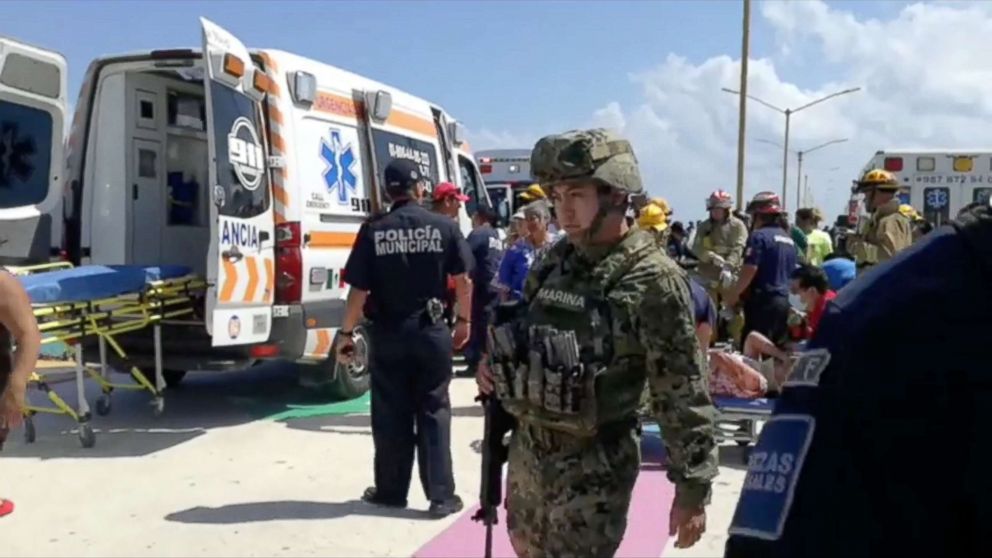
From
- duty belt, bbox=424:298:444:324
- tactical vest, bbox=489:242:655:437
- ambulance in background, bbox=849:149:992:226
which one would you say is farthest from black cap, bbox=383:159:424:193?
ambulance in background, bbox=849:149:992:226

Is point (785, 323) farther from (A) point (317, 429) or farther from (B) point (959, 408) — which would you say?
(B) point (959, 408)

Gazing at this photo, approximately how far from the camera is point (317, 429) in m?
7.42

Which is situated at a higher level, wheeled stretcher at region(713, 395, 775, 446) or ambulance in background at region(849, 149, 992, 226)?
ambulance in background at region(849, 149, 992, 226)

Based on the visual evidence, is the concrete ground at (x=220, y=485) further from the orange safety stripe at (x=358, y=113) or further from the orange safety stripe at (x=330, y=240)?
the orange safety stripe at (x=358, y=113)

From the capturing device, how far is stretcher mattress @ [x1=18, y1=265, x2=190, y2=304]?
5.95m

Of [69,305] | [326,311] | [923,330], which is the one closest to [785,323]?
[326,311]

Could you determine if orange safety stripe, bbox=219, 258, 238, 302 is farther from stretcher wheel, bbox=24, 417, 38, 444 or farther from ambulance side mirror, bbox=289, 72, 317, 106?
stretcher wheel, bbox=24, 417, 38, 444

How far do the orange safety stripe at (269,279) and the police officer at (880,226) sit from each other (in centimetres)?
408

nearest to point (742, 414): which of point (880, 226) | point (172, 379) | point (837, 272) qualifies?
point (837, 272)

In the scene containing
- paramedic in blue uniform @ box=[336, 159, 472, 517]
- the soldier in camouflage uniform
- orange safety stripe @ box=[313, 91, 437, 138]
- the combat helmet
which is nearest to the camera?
the soldier in camouflage uniform

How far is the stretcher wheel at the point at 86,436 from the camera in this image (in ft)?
21.9

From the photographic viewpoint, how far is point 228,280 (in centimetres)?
651

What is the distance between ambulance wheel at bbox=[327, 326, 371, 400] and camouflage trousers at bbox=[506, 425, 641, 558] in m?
5.31

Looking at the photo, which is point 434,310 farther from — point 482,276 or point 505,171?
point 505,171
